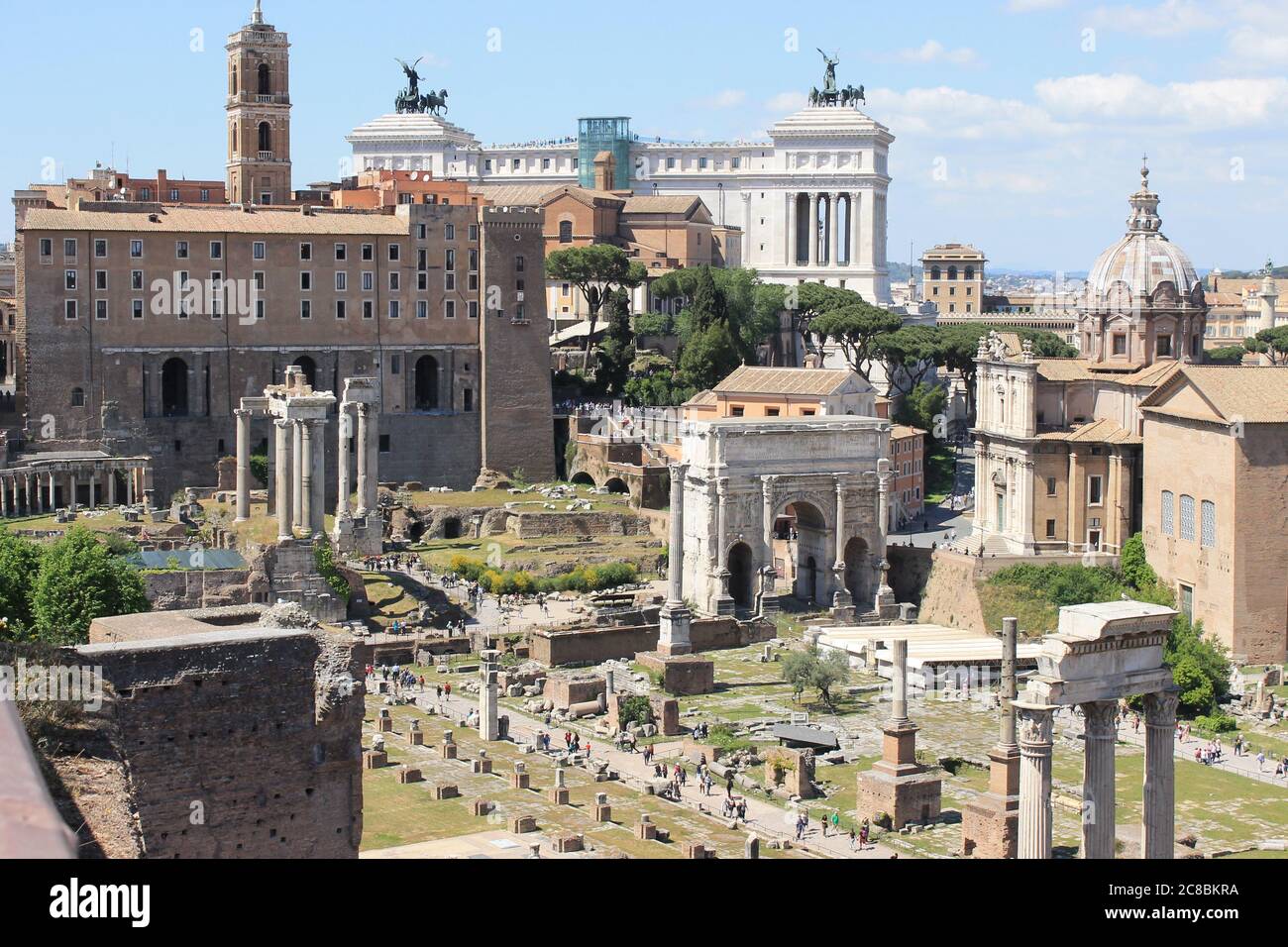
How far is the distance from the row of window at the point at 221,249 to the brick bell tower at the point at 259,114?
11.2m

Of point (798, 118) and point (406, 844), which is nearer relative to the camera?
point (406, 844)

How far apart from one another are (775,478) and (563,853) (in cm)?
2742

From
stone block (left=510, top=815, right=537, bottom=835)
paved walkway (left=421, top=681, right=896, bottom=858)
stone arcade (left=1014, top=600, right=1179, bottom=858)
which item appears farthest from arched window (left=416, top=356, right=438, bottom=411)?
stone arcade (left=1014, top=600, right=1179, bottom=858)

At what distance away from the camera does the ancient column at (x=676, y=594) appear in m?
54.5

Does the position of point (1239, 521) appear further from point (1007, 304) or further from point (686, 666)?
point (1007, 304)

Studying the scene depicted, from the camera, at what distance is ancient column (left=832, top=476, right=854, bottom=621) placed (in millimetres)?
59700

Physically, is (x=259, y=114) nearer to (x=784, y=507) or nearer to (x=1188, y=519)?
(x=784, y=507)

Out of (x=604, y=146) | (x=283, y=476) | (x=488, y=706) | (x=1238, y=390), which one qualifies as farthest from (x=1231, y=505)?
(x=604, y=146)

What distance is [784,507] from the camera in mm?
62594

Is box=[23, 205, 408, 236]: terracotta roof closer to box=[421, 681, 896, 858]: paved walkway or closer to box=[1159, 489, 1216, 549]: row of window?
box=[421, 681, 896, 858]: paved walkway

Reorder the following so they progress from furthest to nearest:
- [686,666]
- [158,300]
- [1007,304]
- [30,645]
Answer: [1007,304]
[158,300]
[686,666]
[30,645]

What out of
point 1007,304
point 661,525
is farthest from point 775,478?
point 1007,304

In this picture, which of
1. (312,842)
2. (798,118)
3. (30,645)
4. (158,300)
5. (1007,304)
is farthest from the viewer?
(1007,304)

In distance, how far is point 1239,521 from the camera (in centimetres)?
5150
